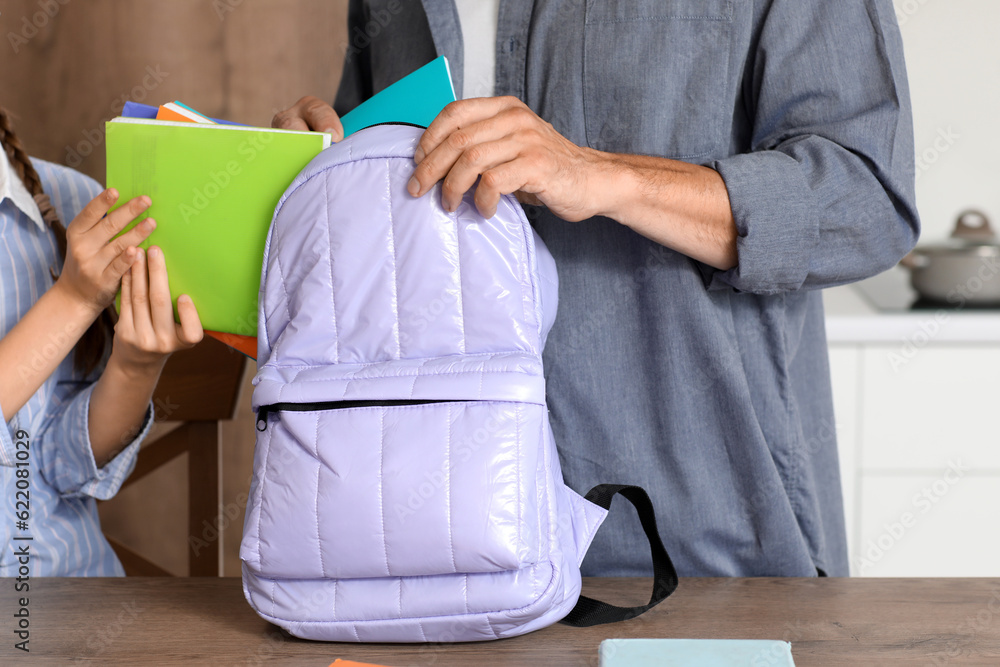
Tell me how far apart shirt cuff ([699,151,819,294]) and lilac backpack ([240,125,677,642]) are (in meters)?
0.18

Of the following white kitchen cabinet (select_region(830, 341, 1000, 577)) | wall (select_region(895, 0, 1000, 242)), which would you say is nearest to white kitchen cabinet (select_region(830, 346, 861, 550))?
white kitchen cabinet (select_region(830, 341, 1000, 577))

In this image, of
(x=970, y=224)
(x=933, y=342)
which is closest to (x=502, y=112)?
(x=933, y=342)

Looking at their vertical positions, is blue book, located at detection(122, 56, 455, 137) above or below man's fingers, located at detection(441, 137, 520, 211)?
above

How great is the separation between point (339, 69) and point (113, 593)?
4.36 feet

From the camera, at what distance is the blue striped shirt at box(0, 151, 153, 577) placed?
2.72 feet

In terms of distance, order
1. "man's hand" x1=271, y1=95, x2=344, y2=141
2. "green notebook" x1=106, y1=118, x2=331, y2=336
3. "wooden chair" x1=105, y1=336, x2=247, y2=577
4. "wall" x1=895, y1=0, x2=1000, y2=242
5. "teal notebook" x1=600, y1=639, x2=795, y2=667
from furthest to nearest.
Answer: "wall" x1=895, y1=0, x2=1000, y2=242, "wooden chair" x1=105, y1=336, x2=247, y2=577, "man's hand" x1=271, y1=95, x2=344, y2=141, "green notebook" x1=106, y1=118, x2=331, y2=336, "teal notebook" x1=600, y1=639, x2=795, y2=667

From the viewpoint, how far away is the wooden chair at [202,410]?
102 cm

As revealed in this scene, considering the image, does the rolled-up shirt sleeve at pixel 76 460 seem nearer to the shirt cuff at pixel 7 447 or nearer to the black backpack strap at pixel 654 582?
the shirt cuff at pixel 7 447

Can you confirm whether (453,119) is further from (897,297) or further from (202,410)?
(897,297)

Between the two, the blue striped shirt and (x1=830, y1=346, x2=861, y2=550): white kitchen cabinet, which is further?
(x1=830, y1=346, x2=861, y2=550): white kitchen cabinet

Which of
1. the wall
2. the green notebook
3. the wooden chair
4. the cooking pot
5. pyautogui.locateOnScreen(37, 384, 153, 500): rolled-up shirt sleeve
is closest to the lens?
the green notebook

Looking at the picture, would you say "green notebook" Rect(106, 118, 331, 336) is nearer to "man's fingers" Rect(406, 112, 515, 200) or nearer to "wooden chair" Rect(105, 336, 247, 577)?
"man's fingers" Rect(406, 112, 515, 200)

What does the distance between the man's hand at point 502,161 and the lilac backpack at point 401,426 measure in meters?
0.02

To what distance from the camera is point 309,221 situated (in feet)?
1.92
